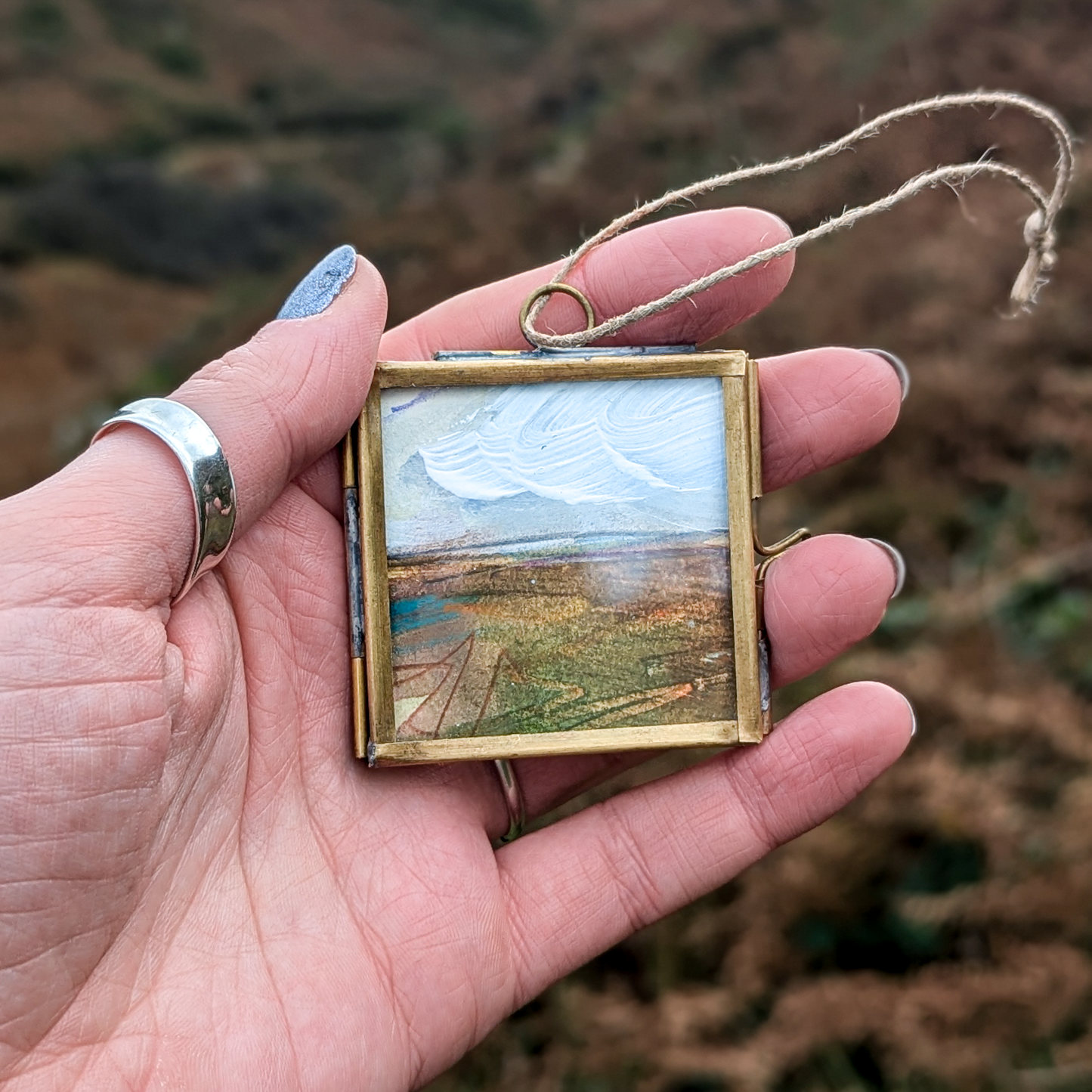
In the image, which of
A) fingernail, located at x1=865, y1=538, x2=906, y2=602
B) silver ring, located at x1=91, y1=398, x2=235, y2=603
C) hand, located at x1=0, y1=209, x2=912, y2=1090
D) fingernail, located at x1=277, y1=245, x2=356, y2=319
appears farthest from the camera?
fingernail, located at x1=865, y1=538, x2=906, y2=602

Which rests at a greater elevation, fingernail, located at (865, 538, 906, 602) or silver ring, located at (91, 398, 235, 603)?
silver ring, located at (91, 398, 235, 603)

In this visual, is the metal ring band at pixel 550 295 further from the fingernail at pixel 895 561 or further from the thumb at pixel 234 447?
the fingernail at pixel 895 561

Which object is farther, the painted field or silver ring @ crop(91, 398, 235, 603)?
the painted field

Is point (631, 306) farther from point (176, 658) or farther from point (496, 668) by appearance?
point (176, 658)

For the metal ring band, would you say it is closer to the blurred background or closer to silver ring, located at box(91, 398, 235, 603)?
silver ring, located at box(91, 398, 235, 603)

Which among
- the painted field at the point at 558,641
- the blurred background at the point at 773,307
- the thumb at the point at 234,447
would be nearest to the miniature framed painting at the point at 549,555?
the painted field at the point at 558,641

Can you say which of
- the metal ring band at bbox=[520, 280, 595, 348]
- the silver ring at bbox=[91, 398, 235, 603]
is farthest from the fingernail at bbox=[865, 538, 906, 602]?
the silver ring at bbox=[91, 398, 235, 603]

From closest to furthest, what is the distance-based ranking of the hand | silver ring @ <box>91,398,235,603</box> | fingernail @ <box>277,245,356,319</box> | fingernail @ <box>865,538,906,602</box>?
1. the hand
2. silver ring @ <box>91,398,235,603</box>
3. fingernail @ <box>277,245,356,319</box>
4. fingernail @ <box>865,538,906,602</box>
